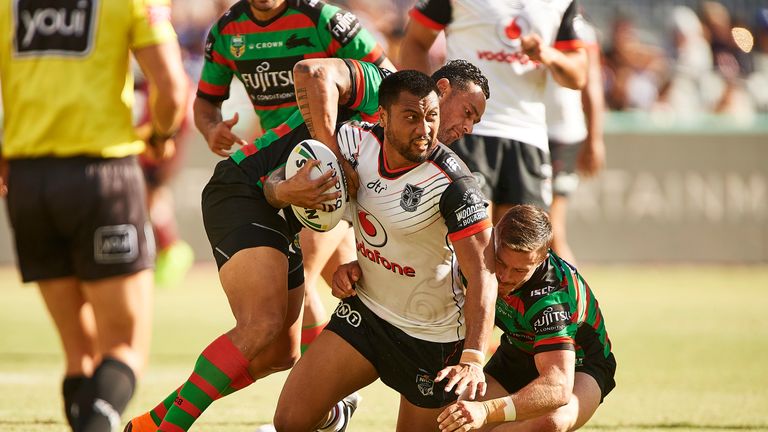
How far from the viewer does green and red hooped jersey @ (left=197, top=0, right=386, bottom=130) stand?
583cm

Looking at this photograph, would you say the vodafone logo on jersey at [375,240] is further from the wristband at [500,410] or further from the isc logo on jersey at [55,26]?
the isc logo on jersey at [55,26]

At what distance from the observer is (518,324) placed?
5.29 meters

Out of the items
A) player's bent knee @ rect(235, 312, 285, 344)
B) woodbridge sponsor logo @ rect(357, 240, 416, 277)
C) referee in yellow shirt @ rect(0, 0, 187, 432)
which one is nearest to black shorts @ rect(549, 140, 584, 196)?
woodbridge sponsor logo @ rect(357, 240, 416, 277)

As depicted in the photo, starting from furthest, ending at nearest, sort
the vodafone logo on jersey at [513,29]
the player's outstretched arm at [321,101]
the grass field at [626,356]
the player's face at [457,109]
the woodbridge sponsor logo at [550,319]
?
the vodafone logo on jersey at [513,29] < the grass field at [626,356] < the player's face at [457,109] < the player's outstretched arm at [321,101] < the woodbridge sponsor logo at [550,319]

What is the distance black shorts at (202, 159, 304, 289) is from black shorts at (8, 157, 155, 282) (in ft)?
1.63

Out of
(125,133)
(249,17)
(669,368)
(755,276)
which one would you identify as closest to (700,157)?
(755,276)

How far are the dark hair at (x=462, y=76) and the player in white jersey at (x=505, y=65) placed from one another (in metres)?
1.37

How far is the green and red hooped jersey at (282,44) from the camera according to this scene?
5828 millimetres

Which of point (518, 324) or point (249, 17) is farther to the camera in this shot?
point (249, 17)

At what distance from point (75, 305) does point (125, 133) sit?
754 millimetres

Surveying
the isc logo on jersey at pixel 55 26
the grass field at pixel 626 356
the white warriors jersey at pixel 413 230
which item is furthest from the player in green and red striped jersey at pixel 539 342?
the isc logo on jersey at pixel 55 26

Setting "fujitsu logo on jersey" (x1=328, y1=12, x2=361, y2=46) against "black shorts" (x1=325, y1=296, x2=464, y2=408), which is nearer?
"black shorts" (x1=325, y1=296, x2=464, y2=408)

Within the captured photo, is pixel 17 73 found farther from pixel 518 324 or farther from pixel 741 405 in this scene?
pixel 741 405

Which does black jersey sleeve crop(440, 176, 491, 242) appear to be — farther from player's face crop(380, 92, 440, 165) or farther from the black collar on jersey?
the black collar on jersey
